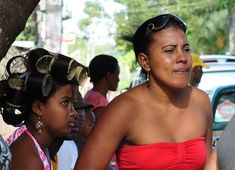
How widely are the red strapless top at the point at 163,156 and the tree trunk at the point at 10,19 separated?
2.75 ft

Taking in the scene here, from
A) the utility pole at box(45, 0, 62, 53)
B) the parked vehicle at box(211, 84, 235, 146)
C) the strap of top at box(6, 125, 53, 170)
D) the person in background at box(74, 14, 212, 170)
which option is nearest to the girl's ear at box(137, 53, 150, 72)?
the person in background at box(74, 14, 212, 170)

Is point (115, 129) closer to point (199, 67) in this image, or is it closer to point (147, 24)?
point (147, 24)

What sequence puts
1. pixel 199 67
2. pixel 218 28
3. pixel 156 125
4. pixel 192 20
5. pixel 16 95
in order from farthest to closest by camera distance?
pixel 192 20, pixel 218 28, pixel 199 67, pixel 156 125, pixel 16 95

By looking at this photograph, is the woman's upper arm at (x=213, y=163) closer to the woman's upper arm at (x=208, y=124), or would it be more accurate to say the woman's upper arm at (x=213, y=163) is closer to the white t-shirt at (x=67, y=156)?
the woman's upper arm at (x=208, y=124)

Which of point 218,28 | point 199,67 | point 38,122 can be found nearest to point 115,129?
point 38,122

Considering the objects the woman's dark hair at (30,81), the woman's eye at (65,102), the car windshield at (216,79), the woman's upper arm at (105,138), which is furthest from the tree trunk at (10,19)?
the car windshield at (216,79)

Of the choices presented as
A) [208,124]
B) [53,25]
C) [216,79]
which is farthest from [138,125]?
[53,25]

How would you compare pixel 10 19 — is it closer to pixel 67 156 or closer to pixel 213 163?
pixel 213 163

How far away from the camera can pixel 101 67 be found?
6512 millimetres

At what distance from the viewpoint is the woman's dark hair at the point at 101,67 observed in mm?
6453

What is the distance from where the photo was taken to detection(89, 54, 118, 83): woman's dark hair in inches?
254

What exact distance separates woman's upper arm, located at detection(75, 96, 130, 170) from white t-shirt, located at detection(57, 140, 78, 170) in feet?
1.85

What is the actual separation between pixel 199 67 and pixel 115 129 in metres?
4.74

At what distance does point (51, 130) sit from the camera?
3.48 meters
